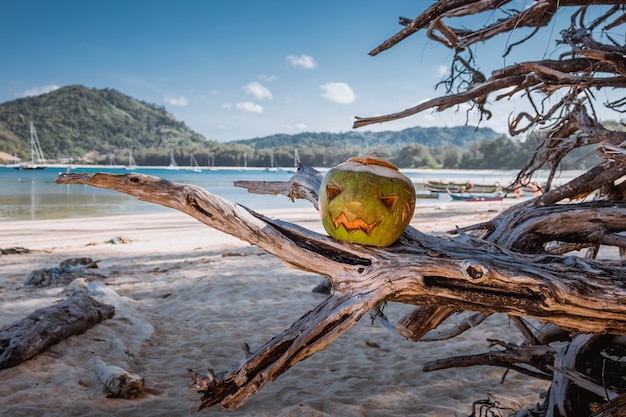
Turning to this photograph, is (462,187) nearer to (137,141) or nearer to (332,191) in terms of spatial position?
(332,191)

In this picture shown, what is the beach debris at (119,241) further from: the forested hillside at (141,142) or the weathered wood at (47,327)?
the forested hillside at (141,142)

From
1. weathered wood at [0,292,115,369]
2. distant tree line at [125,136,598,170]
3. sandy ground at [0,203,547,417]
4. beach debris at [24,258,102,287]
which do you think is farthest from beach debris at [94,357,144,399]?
distant tree line at [125,136,598,170]

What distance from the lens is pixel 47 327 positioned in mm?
3922

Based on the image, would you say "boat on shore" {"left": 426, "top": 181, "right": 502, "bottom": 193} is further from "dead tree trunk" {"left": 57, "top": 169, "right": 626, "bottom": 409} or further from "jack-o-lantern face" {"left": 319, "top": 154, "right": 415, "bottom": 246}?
"jack-o-lantern face" {"left": 319, "top": 154, "right": 415, "bottom": 246}

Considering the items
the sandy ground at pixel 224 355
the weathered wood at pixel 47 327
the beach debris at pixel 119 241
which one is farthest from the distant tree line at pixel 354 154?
the weathered wood at pixel 47 327

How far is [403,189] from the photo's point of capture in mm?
1371

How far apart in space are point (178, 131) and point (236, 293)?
155 m

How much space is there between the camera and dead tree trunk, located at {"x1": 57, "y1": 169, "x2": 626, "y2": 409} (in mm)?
1246

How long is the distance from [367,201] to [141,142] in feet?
475

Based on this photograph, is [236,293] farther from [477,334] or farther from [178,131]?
[178,131]

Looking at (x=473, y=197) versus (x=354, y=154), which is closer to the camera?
(x=473, y=197)

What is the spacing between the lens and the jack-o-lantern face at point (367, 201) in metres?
1.34

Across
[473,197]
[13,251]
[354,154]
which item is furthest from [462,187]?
[354,154]

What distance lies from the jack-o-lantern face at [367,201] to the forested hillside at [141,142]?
83.0m
